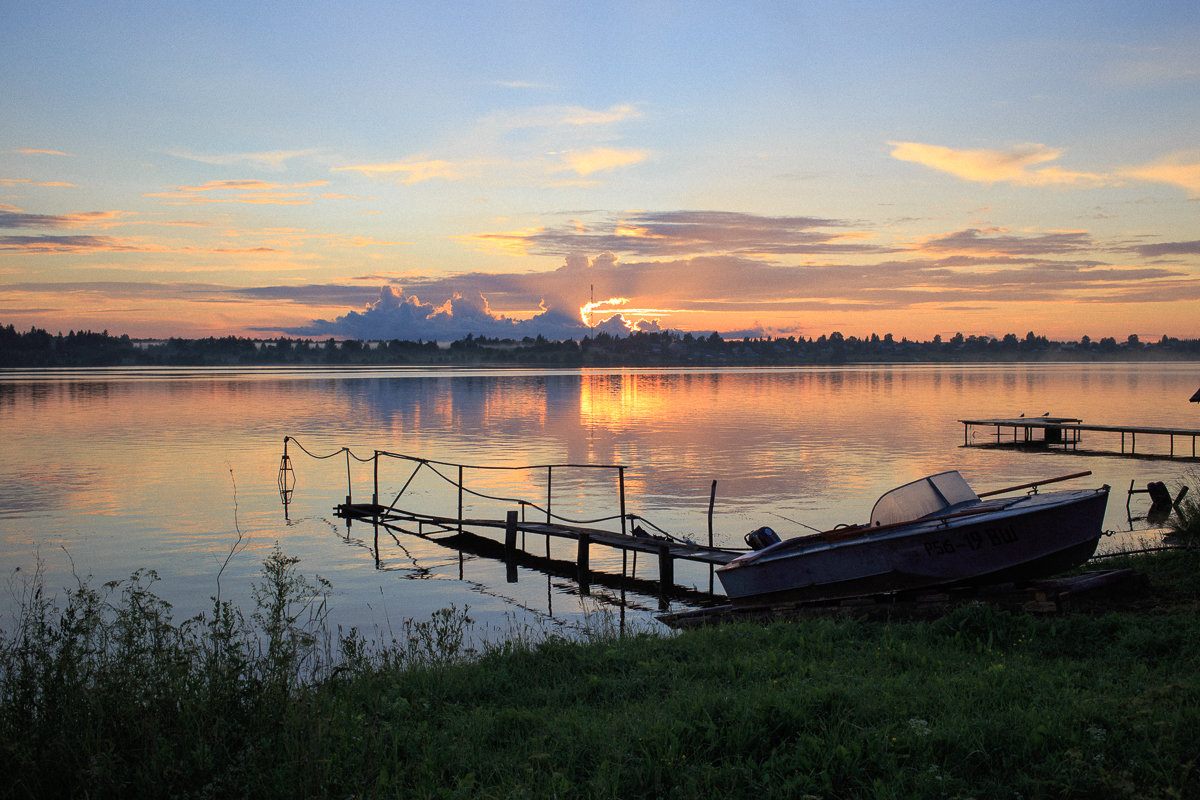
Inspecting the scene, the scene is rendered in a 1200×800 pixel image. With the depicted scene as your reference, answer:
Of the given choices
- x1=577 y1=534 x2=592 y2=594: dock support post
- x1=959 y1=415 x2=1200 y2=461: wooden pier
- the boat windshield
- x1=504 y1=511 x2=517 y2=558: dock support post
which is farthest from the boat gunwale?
x1=959 y1=415 x2=1200 y2=461: wooden pier

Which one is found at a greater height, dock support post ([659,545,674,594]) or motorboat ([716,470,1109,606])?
motorboat ([716,470,1109,606])

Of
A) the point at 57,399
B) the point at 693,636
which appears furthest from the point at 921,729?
the point at 57,399

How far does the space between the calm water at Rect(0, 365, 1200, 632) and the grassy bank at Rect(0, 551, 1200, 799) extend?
8.14 m

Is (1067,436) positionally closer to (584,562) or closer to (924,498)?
(584,562)

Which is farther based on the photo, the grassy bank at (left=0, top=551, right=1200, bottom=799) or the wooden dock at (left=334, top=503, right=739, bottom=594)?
the wooden dock at (left=334, top=503, right=739, bottom=594)

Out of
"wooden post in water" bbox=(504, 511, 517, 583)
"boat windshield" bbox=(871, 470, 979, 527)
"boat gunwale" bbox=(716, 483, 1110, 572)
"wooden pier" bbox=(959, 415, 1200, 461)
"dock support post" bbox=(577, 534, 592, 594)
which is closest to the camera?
"boat gunwale" bbox=(716, 483, 1110, 572)

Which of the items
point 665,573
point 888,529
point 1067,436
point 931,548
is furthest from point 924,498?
point 1067,436

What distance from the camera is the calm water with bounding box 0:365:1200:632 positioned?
67.2 feet

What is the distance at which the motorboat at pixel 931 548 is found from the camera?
1191 centimetres

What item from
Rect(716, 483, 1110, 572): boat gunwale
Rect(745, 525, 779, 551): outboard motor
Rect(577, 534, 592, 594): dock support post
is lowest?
Rect(577, 534, 592, 594): dock support post

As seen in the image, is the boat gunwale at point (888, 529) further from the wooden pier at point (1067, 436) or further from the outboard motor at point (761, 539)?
the wooden pier at point (1067, 436)

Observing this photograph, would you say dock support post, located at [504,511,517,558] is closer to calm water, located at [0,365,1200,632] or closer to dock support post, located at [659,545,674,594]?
calm water, located at [0,365,1200,632]

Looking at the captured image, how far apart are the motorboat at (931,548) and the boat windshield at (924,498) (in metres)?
0.02

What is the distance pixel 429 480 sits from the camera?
37312mm
